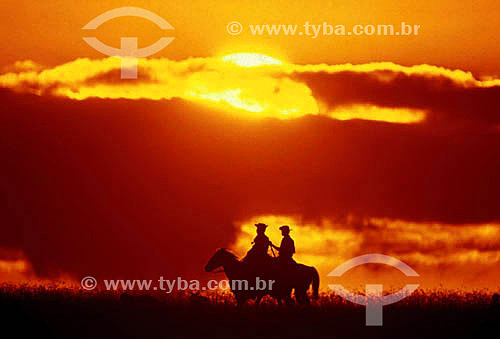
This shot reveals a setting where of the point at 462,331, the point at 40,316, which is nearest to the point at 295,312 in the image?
the point at 462,331

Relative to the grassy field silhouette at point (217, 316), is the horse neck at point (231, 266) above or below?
above

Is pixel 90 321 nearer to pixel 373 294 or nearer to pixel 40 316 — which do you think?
pixel 40 316

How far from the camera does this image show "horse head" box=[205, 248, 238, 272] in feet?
111

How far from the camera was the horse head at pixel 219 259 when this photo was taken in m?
33.9

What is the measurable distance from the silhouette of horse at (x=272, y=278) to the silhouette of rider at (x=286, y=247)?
0.21m

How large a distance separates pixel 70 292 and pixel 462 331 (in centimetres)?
1066

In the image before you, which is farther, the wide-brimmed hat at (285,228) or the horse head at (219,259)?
the horse head at (219,259)

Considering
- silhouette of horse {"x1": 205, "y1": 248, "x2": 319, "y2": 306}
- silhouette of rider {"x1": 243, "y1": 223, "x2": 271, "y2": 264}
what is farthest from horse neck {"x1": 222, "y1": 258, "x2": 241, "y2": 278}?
silhouette of rider {"x1": 243, "y1": 223, "x2": 271, "y2": 264}

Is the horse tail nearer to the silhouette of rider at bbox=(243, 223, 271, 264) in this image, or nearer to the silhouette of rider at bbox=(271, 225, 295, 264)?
the silhouette of rider at bbox=(271, 225, 295, 264)

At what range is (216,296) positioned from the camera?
32.8 meters

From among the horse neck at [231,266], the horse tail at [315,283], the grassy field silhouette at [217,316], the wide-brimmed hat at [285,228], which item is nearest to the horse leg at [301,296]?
the horse tail at [315,283]

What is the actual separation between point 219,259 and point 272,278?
175cm

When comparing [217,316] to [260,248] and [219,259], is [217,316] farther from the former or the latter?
[219,259]

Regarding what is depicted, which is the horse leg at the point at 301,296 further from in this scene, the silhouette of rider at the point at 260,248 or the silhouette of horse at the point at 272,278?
the silhouette of rider at the point at 260,248
